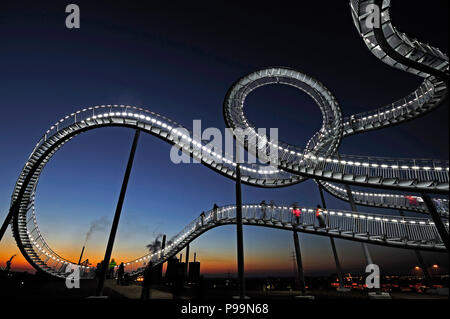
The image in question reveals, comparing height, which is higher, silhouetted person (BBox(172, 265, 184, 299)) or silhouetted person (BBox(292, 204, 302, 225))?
silhouetted person (BBox(292, 204, 302, 225))

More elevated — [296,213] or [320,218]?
[296,213]

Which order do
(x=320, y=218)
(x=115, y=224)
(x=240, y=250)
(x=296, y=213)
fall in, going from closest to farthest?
(x=115, y=224) < (x=240, y=250) < (x=320, y=218) < (x=296, y=213)

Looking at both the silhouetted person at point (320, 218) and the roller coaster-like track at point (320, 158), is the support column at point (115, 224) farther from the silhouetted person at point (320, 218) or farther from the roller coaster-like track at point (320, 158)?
the silhouetted person at point (320, 218)

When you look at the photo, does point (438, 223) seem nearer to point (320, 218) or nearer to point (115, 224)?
point (320, 218)

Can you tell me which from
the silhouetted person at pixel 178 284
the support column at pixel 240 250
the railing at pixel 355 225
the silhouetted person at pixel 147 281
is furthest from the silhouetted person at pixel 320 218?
the silhouetted person at pixel 147 281

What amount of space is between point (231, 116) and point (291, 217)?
8.17 metres

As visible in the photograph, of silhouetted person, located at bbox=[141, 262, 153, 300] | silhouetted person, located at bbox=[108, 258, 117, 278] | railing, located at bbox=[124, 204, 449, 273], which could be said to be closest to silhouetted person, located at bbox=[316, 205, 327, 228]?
railing, located at bbox=[124, 204, 449, 273]

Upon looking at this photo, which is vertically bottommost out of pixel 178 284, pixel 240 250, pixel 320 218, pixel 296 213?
pixel 178 284

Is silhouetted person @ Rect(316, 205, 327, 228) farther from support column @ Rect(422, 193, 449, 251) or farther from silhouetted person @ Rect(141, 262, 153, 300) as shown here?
silhouetted person @ Rect(141, 262, 153, 300)

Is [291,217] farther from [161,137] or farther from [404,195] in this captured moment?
[404,195]

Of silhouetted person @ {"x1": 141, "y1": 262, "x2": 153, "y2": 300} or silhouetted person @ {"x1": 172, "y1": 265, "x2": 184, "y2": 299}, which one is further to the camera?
silhouetted person @ {"x1": 172, "y1": 265, "x2": 184, "y2": 299}

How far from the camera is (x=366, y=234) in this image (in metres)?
13.1

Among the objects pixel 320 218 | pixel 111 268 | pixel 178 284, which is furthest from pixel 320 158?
pixel 111 268
